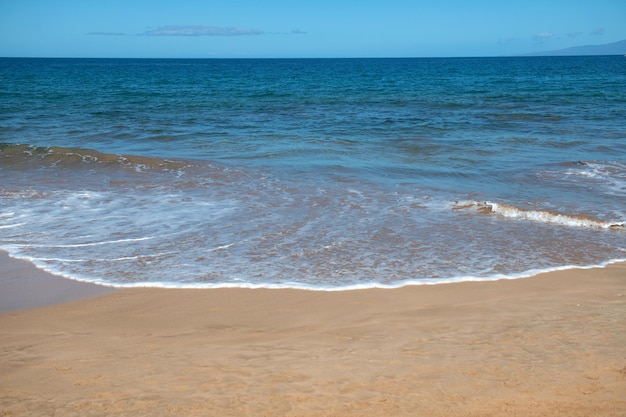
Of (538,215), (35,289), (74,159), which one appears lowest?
(35,289)

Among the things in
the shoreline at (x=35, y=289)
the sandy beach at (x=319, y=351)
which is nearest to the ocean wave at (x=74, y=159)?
the shoreline at (x=35, y=289)

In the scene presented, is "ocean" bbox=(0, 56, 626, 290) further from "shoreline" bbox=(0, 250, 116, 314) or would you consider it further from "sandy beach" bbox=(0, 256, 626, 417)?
"sandy beach" bbox=(0, 256, 626, 417)

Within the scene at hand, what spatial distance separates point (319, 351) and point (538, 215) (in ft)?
17.5

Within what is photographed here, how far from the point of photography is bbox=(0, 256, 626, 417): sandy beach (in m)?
3.41

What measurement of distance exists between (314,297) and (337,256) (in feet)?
4.15

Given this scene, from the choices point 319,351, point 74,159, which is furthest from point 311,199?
point 74,159

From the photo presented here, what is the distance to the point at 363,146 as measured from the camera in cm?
1531

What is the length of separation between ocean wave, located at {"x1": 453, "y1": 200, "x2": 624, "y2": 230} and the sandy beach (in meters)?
2.33

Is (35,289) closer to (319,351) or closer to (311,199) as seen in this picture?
(319,351)

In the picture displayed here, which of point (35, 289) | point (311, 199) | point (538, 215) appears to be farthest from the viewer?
point (311, 199)

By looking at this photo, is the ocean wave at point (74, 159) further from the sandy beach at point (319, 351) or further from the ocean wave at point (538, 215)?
the sandy beach at point (319, 351)

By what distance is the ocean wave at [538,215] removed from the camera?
26.2 ft

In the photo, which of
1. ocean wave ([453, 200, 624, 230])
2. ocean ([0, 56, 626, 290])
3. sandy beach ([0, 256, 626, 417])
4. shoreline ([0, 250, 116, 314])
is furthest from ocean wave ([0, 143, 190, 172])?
sandy beach ([0, 256, 626, 417])

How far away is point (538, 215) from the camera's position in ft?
27.7
